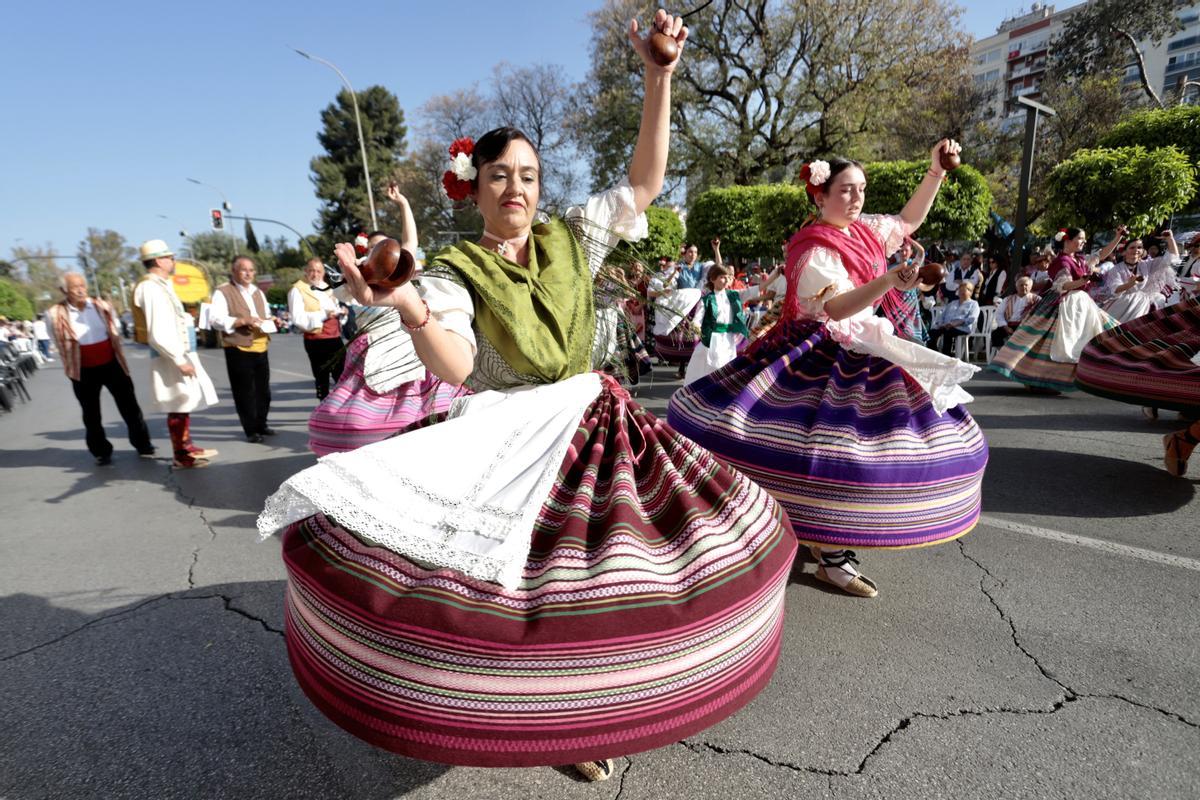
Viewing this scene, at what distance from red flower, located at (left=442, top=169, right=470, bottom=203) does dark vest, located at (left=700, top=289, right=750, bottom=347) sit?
212 inches

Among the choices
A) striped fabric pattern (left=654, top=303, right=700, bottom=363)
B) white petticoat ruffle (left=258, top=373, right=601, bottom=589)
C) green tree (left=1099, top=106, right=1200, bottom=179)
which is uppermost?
green tree (left=1099, top=106, right=1200, bottom=179)

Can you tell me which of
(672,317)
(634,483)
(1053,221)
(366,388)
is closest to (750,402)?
(672,317)

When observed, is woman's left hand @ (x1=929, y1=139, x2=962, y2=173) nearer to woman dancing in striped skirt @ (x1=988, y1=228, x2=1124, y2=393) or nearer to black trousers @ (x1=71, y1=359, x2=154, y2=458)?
woman dancing in striped skirt @ (x1=988, y1=228, x2=1124, y2=393)

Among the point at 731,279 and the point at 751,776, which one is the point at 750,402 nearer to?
the point at 751,776

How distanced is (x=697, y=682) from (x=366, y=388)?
128 inches

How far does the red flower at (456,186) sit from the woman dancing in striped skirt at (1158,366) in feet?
13.8

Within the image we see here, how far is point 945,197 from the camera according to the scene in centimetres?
1484

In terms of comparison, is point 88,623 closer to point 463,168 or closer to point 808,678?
point 463,168

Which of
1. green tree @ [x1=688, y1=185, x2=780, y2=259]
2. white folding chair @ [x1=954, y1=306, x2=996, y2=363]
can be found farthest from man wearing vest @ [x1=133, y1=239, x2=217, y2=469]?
green tree @ [x1=688, y1=185, x2=780, y2=259]

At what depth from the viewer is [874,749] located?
6.65ft

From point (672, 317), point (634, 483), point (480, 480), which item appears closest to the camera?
point (480, 480)

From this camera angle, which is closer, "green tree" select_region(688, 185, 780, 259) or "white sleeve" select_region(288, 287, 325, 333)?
"white sleeve" select_region(288, 287, 325, 333)

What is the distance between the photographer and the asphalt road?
1.94m

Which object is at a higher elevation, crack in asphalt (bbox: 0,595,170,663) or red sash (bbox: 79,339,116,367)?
red sash (bbox: 79,339,116,367)
